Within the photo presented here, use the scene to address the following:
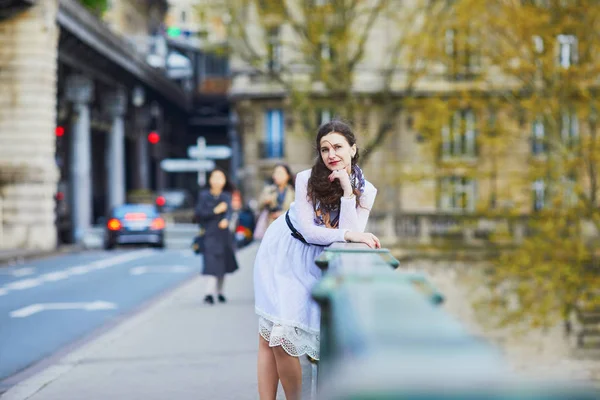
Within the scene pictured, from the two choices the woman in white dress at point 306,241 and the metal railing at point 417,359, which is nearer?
the metal railing at point 417,359

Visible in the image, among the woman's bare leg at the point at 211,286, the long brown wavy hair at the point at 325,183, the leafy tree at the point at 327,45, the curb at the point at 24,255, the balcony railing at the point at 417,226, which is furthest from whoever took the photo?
the balcony railing at the point at 417,226

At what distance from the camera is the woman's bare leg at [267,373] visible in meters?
5.02

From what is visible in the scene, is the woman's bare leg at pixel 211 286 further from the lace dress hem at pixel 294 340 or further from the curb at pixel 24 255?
the curb at pixel 24 255

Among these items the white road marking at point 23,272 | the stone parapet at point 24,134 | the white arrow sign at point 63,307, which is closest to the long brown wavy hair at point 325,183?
the white arrow sign at point 63,307

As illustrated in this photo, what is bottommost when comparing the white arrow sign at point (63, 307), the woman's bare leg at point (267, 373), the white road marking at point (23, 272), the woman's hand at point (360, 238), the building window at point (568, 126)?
the white road marking at point (23, 272)

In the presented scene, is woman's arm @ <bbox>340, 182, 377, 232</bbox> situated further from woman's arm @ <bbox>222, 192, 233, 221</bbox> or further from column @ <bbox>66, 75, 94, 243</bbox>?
column @ <bbox>66, 75, 94, 243</bbox>

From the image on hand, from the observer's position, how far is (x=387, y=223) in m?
36.1

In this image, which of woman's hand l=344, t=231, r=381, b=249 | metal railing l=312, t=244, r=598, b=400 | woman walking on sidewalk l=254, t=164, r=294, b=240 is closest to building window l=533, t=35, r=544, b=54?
woman walking on sidewalk l=254, t=164, r=294, b=240

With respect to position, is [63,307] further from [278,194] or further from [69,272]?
[69,272]

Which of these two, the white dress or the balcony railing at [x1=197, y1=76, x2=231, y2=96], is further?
the balcony railing at [x1=197, y1=76, x2=231, y2=96]

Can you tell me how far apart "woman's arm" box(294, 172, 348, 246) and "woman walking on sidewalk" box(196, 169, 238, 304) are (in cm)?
913

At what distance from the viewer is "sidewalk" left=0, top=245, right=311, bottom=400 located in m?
7.18

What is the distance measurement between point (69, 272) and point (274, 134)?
27.6 m

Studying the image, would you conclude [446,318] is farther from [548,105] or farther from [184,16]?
[184,16]
